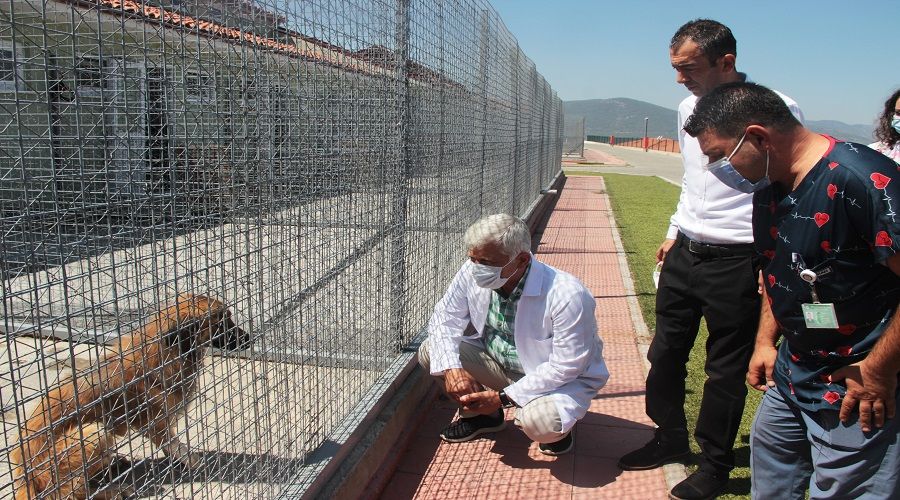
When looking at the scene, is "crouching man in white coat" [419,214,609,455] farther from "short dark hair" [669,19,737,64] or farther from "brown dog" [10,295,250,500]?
"brown dog" [10,295,250,500]

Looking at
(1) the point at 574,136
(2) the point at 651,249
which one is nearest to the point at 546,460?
(2) the point at 651,249

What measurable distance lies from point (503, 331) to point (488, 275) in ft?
1.45

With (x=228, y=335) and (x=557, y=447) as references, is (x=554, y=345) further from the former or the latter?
(x=228, y=335)

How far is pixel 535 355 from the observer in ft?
10.8

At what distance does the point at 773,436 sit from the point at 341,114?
199 centimetres

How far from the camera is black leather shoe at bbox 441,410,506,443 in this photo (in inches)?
140

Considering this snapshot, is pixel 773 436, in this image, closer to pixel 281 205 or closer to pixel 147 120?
pixel 281 205

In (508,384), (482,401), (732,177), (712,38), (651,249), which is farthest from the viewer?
(651,249)

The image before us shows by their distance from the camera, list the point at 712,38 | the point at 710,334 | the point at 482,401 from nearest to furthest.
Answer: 1. the point at 712,38
2. the point at 710,334
3. the point at 482,401

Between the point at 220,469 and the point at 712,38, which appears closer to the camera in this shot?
the point at 220,469

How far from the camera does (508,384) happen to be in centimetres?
354

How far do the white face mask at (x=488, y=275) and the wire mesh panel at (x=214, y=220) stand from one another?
506mm

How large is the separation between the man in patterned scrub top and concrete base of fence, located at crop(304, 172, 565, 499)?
5.48 feet

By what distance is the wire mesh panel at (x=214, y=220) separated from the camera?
5.36 feet
